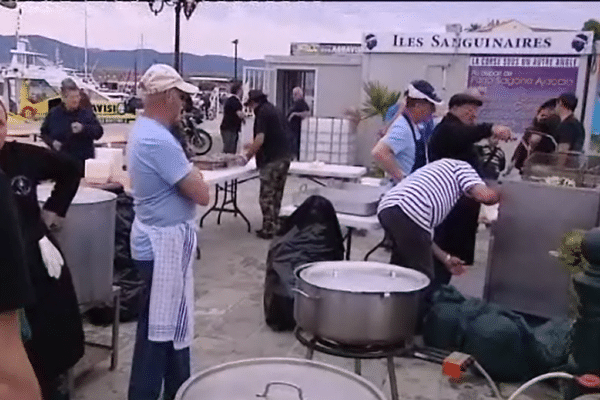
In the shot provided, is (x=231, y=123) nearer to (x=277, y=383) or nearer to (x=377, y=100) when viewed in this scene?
(x=377, y=100)

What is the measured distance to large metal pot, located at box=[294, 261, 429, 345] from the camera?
2.28 m

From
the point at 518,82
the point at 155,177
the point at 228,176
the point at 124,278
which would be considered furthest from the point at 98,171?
the point at 518,82

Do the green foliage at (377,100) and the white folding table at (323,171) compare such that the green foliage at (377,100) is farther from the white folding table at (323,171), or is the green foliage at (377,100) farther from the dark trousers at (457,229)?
the dark trousers at (457,229)

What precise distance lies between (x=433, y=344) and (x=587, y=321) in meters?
1.59

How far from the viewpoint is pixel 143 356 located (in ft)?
9.07

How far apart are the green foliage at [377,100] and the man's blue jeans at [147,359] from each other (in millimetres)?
8326

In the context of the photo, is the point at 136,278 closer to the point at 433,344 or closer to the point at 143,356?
the point at 143,356

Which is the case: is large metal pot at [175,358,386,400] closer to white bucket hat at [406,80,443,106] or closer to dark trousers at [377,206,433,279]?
dark trousers at [377,206,433,279]

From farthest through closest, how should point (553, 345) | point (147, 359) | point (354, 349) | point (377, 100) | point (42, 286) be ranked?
point (377, 100) → point (553, 345) → point (147, 359) → point (354, 349) → point (42, 286)

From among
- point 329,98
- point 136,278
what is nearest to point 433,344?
point 136,278

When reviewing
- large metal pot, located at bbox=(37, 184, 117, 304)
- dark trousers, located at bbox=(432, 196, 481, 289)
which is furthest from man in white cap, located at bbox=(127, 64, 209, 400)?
dark trousers, located at bbox=(432, 196, 481, 289)

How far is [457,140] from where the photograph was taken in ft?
13.0

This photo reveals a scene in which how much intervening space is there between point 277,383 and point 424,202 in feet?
6.51

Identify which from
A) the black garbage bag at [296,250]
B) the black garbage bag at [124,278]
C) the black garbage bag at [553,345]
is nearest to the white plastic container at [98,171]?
the black garbage bag at [124,278]
